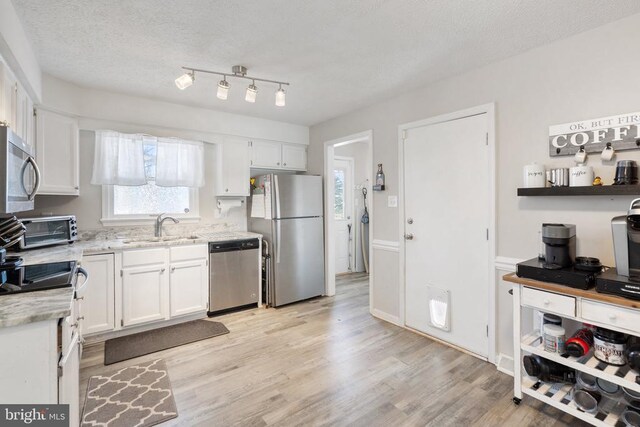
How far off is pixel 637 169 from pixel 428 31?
1.49m

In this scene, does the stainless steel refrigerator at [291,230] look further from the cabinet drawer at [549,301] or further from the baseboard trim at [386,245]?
the cabinet drawer at [549,301]

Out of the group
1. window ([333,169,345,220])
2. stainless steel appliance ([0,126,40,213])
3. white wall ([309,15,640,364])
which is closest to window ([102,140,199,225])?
stainless steel appliance ([0,126,40,213])

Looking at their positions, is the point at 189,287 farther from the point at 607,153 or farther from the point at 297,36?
the point at 607,153

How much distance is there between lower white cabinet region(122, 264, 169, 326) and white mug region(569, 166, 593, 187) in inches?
139

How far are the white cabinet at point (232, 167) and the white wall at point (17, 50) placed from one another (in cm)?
177

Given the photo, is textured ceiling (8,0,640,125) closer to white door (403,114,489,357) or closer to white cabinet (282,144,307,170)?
white door (403,114,489,357)

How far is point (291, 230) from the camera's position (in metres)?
3.88

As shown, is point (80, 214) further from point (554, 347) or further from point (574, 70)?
point (574, 70)

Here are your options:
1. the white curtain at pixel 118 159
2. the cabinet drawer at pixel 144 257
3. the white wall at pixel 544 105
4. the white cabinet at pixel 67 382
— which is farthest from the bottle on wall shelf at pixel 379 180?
the white cabinet at pixel 67 382

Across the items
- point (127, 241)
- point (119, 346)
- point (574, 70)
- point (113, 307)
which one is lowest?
point (119, 346)

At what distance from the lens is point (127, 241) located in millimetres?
3123

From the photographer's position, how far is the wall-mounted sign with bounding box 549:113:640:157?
1.81m

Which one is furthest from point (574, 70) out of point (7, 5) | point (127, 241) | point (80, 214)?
point (80, 214)

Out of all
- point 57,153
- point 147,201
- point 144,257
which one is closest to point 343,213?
point 147,201
